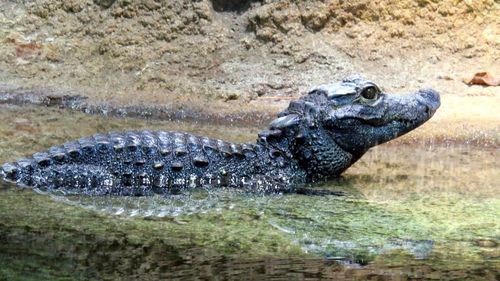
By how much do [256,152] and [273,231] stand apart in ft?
4.74

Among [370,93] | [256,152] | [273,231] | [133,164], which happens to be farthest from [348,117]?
[273,231]

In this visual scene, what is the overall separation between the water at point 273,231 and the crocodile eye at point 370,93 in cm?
48

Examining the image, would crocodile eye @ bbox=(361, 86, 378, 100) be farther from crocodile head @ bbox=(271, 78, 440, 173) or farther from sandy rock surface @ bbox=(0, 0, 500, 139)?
sandy rock surface @ bbox=(0, 0, 500, 139)

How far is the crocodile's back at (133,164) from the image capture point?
4.30 meters

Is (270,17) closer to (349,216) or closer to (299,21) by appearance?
(299,21)

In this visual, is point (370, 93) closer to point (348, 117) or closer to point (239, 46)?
point (348, 117)

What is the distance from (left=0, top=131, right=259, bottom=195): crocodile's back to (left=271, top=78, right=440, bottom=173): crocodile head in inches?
12.6

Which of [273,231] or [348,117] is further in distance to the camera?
[348,117]

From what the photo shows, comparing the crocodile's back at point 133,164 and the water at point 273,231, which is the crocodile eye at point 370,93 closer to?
the water at point 273,231

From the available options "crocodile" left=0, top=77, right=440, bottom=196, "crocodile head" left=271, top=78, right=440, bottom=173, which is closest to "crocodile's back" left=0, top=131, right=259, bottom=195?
"crocodile" left=0, top=77, right=440, bottom=196

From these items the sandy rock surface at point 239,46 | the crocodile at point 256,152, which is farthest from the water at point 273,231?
the sandy rock surface at point 239,46

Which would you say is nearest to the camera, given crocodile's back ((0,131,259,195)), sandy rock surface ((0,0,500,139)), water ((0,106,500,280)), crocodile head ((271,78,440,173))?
water ((0,106,500,280))

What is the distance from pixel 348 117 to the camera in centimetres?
473

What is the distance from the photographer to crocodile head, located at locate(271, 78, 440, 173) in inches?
187
